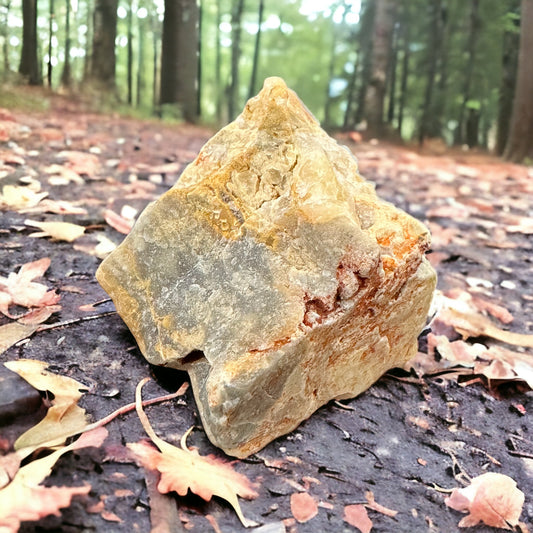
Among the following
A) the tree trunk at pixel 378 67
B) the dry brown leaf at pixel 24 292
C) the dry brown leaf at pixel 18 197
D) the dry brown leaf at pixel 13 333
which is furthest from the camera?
the tree trunk at pixel 378 67

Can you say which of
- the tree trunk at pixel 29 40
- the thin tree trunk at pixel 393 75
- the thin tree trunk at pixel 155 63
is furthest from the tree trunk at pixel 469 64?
the tree trunk at pixel 29 40

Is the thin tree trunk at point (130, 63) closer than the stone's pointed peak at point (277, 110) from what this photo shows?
No

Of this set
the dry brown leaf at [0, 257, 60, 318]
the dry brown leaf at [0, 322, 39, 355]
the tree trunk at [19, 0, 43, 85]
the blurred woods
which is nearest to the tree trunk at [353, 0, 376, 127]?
the blurred woods

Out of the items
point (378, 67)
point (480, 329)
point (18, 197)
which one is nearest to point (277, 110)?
point (480, 329)

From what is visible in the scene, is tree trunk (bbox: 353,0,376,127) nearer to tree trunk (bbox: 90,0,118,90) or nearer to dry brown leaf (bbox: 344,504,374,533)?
tree trunk (bbox: 90,0,118,90)

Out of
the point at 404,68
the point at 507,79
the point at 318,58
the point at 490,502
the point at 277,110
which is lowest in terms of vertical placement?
the point at 490,502

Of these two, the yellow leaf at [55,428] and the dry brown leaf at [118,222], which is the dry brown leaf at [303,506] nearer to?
the yellow leaf at [55,428]

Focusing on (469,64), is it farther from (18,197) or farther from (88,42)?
(18,197)
